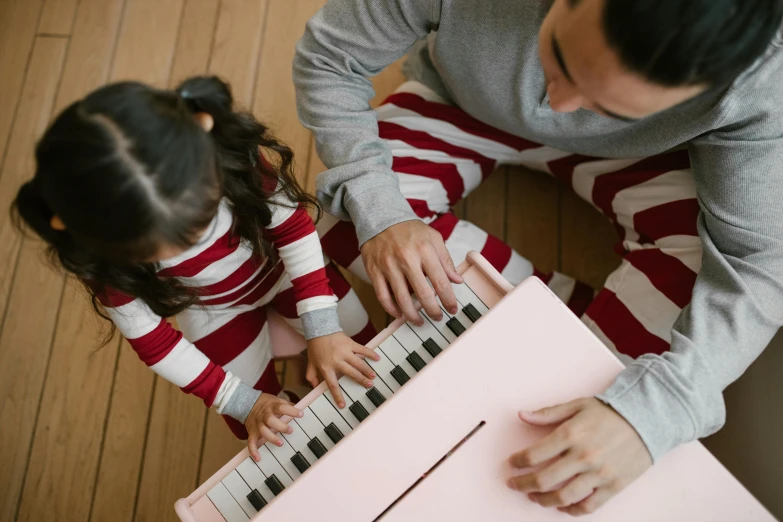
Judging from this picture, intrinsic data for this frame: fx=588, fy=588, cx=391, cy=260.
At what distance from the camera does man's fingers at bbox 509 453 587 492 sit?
68 centimetres

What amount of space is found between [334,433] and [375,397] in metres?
0.07

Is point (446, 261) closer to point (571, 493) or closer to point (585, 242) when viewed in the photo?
point (571, 493)

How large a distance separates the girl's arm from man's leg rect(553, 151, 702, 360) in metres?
0.65

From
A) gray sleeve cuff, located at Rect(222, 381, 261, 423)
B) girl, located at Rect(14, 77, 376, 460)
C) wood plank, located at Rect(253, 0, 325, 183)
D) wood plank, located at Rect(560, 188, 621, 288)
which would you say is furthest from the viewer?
wood plank, located at Rect(253, 0, 325, 183)

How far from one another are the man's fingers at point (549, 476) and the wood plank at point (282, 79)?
1.02 meters

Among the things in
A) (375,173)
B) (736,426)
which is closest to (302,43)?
(375,173)

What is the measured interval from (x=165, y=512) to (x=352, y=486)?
82 centimetres

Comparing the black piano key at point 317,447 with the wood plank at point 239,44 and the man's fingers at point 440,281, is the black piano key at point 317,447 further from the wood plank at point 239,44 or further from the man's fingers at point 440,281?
the wood plank at point 239,44

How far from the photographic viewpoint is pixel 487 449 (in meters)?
0.71

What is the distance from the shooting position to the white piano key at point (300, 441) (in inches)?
30.1

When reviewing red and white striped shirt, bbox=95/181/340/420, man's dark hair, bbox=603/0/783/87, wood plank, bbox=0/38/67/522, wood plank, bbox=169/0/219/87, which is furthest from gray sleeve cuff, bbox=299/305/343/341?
wood plank, bbox=169/0/219/87

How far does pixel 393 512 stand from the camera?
687 mm

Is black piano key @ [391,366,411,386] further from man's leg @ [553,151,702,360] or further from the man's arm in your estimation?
man's leg @ [553,151,702,360]

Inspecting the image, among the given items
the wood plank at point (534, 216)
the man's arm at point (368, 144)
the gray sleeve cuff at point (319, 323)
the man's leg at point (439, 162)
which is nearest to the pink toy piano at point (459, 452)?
the man's arm at point (368, 144)
